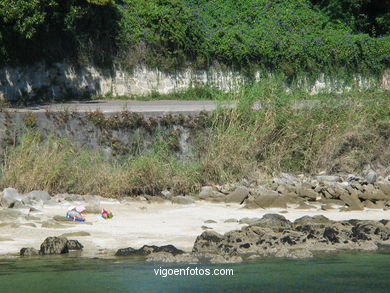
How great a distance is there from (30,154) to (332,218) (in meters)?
5.84

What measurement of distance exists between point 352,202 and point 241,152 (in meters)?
2.95

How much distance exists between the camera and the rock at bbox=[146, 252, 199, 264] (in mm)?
10367

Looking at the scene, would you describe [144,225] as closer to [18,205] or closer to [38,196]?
[18,205]

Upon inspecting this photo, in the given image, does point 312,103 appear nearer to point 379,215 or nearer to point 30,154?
point 379,215

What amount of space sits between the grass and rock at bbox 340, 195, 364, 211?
2141 millimetres

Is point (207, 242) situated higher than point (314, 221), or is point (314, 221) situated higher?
point (207, 242)

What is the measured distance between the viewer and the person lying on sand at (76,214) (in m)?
13.0

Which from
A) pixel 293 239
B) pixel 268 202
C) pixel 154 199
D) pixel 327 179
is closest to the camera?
pixel 293 239

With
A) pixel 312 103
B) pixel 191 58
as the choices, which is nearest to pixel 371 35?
pixel 191 58

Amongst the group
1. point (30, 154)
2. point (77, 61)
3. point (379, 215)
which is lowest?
point (379, 215)

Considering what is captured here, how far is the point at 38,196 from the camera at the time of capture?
14602 mm

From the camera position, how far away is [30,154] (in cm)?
1557

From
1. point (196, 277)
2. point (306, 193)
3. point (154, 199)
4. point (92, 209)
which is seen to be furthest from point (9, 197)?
point (306, 193)

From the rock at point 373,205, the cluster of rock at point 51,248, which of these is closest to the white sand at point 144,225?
the cluster of rock at point 51,248
